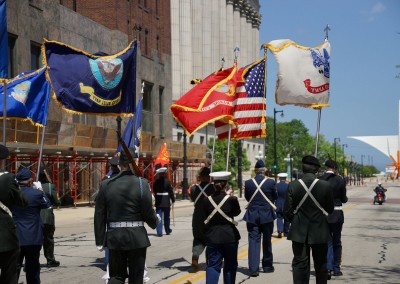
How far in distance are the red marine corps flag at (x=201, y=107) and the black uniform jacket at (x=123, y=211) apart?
6552 millimetres

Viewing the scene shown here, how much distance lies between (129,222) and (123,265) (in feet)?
1.64

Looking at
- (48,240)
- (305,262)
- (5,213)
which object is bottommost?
(48,240)

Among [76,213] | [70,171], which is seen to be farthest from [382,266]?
[70,171]

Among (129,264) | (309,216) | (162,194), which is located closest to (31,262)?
(129,264)

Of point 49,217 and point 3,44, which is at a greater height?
point 3,44

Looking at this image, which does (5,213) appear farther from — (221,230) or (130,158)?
(221,230)

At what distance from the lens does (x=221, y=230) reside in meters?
9.17

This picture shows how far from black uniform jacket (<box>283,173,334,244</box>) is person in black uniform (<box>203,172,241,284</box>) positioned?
75cm

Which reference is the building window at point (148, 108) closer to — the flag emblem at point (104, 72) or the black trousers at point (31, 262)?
the flag emblem at point (104, 72)

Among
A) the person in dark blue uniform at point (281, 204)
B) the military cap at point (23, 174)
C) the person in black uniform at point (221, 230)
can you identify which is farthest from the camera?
the person in dark blue uniform at point (281, 204)

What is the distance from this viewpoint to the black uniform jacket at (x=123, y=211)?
7715 millimetres

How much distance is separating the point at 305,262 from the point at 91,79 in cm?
750

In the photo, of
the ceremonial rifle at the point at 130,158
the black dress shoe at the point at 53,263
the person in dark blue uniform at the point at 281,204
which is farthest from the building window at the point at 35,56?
the ceremonial rifle at the point at 130,158

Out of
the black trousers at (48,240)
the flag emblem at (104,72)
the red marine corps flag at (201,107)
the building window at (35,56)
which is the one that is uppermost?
the building window at (35,56)
